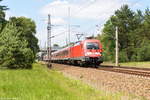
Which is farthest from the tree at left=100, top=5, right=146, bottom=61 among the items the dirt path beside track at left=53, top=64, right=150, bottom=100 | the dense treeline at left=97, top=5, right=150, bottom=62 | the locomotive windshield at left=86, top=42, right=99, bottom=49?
the dirt path beside track at left=53, top=64, right=150, bottom=100

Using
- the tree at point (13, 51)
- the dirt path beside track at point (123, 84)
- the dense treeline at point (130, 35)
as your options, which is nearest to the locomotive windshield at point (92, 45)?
the tree at point (13, 51)

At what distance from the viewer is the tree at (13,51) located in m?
28.0

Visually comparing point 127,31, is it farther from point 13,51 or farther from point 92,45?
point 13,51

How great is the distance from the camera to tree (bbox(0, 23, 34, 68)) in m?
28.0

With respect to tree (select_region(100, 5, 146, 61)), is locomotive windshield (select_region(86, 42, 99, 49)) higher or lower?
lower

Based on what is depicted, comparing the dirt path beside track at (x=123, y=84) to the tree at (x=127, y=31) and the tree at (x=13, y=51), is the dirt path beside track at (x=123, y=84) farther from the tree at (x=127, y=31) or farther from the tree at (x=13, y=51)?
the tree at (x=127, y=31)

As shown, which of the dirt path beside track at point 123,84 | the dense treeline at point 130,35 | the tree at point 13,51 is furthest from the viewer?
the dense treeline at point 130,35

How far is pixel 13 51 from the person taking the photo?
28531 millimetres

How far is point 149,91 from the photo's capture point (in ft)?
37.9

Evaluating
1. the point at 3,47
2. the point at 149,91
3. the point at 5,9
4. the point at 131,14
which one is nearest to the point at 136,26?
the point at 131,14

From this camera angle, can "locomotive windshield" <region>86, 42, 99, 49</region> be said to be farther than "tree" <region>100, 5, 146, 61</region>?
No

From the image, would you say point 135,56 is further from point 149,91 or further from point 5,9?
point 149,91

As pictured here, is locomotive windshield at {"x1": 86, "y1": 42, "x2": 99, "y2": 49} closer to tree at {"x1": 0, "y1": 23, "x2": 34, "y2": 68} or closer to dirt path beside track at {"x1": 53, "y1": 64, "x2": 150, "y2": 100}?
tree at {"x1": 0, "y1": 23, "x2": 34, "y2": 68}

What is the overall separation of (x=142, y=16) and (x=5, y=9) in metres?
40.8
